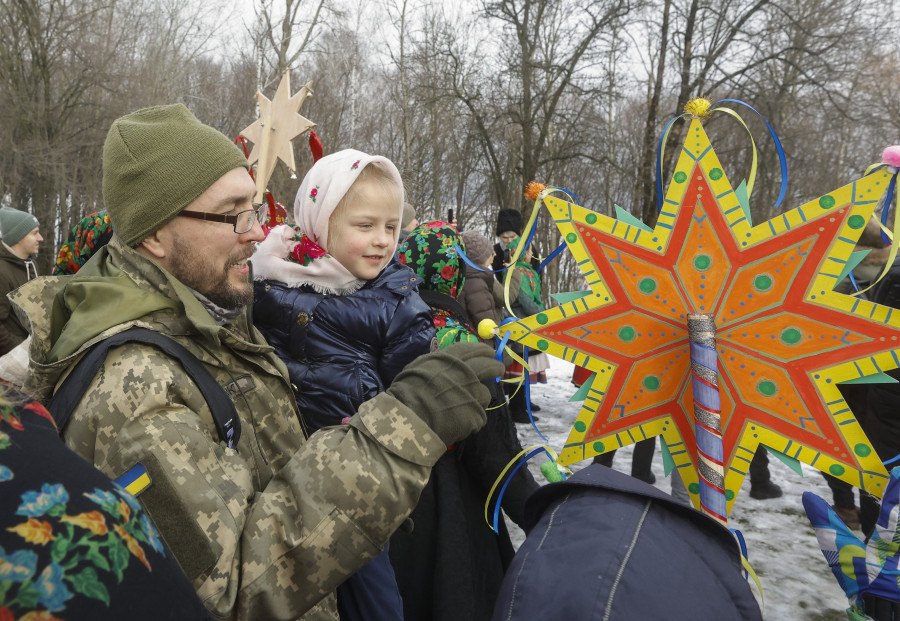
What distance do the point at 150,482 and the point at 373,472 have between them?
0.36 meters

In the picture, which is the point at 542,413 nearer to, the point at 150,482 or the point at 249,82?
the point at 150,482

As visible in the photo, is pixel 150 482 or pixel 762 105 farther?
pixel 762 105

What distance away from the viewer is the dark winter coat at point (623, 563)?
29.9 inches

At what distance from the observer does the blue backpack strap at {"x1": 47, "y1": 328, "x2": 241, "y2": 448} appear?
3.27ft

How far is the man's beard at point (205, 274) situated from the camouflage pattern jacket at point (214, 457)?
98 mm

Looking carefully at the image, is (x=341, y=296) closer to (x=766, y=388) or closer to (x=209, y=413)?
(x=209, y=413)

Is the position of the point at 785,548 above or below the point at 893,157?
below

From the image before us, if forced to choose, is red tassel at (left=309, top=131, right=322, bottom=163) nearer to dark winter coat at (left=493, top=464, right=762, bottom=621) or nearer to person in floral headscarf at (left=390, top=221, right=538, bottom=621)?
person in floral headscarf at (left=390, top=221, right=538, bottom=621)

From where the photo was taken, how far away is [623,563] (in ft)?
2.57

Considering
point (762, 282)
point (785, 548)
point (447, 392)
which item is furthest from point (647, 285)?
point (785, 548)

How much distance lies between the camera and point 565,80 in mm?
12586

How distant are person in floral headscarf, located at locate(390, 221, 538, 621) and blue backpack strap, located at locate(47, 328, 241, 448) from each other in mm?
875

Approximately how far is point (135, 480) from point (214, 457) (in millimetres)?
129

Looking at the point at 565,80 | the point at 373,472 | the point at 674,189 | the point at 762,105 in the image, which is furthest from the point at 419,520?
the point at 762,105
